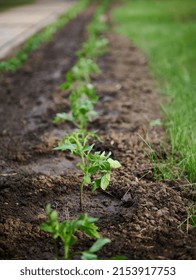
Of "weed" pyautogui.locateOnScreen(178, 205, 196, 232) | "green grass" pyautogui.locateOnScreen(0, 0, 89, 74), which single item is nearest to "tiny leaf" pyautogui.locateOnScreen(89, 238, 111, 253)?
"weed" pyautogui.locateOnScreen(178, 205, 196, 232)

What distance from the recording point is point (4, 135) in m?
3.27

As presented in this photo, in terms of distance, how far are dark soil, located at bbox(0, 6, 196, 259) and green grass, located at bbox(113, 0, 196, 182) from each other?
139 mm

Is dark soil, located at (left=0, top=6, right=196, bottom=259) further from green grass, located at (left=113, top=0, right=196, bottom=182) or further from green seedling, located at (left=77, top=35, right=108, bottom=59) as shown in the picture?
green seedling, located at (left=77, top=35, right=108, bottom=59)

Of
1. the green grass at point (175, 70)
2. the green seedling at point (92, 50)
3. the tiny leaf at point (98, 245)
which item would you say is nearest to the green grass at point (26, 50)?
the green seedling at point (92, 50)

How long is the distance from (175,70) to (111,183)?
2738 millimetres

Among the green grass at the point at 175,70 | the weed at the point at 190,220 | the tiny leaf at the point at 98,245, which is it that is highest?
the tiny leaf at the point at 98,245

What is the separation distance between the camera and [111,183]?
236 cm

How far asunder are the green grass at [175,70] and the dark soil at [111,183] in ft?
0.46

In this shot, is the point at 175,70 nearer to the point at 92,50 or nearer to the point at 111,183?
the point at 92,50

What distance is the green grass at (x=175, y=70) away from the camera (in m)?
2.62

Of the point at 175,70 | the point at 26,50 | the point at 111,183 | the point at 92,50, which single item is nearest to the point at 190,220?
the point at 111,183

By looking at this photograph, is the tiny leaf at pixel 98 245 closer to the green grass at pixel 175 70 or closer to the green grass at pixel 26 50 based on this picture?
the green grass at pixel 175 70

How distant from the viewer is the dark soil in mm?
1840
